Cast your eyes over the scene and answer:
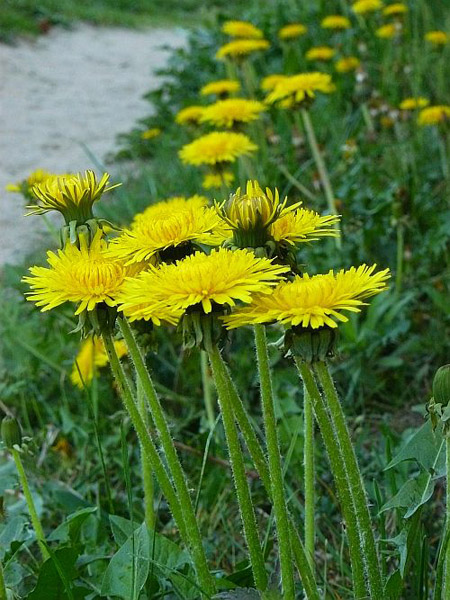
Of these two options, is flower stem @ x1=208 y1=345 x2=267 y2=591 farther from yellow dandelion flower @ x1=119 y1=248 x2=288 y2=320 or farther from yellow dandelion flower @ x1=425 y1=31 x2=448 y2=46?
yellow dandelion flower @ x1=425 y1=31 x2=448 y2=46

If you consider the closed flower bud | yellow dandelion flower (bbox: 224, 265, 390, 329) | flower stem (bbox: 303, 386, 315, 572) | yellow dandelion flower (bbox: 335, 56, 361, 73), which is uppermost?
yellow dandelion flower (bbox: 335, 56, 361, 73)

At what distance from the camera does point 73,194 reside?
1.04 m

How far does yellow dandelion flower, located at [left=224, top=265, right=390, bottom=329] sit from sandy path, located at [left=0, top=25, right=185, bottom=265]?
234cm

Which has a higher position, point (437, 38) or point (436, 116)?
point (437, 38)

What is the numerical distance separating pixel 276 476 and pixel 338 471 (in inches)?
3.0

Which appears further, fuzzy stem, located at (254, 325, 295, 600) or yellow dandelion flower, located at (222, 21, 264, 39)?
yellow dandelion flower, located at (222, 21, 264, 39)

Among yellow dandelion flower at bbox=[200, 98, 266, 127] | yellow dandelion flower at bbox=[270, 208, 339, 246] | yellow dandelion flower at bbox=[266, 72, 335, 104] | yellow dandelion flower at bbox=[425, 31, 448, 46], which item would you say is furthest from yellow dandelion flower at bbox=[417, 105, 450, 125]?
yellow dandelion flower at bbox=[270, 208, 339, 246]

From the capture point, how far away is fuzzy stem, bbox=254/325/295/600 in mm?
923

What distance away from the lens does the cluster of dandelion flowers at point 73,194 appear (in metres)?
1.04

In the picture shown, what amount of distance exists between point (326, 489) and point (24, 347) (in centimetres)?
99

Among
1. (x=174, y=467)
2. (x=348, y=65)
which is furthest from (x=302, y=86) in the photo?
(x=174, y=467)

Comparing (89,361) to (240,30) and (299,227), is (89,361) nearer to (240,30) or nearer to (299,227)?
(299,227)

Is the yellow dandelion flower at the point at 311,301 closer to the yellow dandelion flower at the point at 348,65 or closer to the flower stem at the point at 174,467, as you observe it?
the flower stem at the point at 174,467

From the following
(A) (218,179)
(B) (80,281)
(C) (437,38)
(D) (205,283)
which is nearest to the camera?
(D) (205,283)
